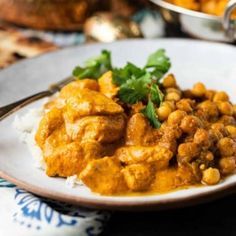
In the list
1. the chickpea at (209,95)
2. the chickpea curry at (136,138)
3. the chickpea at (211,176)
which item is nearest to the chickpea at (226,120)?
the chickpea curry at (136,138)

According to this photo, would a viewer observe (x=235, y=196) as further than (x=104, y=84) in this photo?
No

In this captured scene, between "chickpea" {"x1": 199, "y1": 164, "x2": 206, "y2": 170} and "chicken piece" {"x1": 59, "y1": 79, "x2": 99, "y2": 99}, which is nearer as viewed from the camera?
"chickpea" {"x1": 199, "y1": 164, "x2": 206, "y2": 170}

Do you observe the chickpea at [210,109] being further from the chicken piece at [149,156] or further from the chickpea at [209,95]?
the chicken piece at [149,156]

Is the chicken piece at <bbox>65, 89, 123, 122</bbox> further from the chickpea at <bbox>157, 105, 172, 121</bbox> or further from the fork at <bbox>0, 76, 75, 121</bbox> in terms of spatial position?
the fork at <bbox>0, 76, 75, 121</bbox>

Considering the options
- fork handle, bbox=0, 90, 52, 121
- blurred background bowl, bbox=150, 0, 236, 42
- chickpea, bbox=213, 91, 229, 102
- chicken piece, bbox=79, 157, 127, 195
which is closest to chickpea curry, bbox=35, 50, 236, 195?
chicken piece, bbox=79, 157, 127, 195

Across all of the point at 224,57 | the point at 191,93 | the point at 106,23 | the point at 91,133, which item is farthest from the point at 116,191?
the point at 106,23

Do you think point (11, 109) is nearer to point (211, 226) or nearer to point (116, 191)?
point (116, 191)
